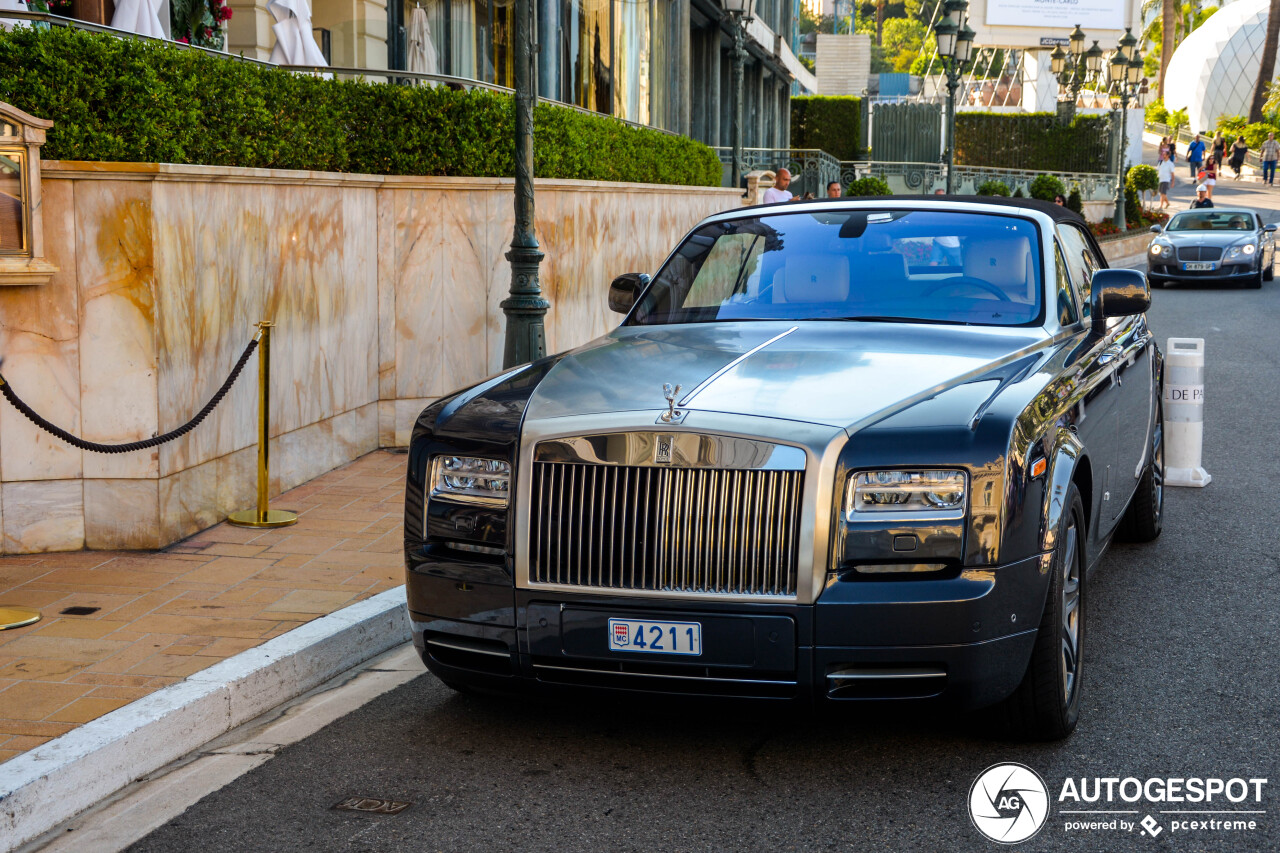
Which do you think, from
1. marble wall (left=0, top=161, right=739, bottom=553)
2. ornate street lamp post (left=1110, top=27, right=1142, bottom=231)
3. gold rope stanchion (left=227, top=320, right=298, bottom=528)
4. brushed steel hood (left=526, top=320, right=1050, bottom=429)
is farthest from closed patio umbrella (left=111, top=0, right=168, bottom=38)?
ornate street lamp post (left=1110, top=27, right=1142, bottom=231)

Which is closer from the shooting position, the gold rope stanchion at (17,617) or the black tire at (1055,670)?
the black tire at (1055,670)

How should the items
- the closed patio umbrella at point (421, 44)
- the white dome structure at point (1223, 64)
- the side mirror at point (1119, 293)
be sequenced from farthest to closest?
the white dome structure at point (1223, 64) < the closed patio umbrella at point (421, 44) < the side mirror at point (1119, 293)

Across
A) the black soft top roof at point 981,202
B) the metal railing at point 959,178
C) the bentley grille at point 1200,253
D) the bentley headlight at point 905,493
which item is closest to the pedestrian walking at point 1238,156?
the metal railing at point 959,178

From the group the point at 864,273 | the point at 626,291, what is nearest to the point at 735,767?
the point at 864,273

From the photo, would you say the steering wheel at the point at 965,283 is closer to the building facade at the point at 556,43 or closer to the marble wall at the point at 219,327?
the marble wall at the point at 219,327

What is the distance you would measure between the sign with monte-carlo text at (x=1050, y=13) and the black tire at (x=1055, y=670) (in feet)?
208

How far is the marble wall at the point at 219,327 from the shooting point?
6.64 meters

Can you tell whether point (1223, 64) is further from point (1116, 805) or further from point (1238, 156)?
point (1116, 805)

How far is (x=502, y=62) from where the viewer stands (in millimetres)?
15516

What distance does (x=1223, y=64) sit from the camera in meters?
110

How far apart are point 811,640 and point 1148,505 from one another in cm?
383

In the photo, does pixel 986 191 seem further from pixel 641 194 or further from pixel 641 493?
pixel 641 493

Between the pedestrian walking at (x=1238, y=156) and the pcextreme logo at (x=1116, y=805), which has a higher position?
the pedestrian walking at (x=1238, y=156)

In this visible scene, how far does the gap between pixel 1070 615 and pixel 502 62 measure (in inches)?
486
